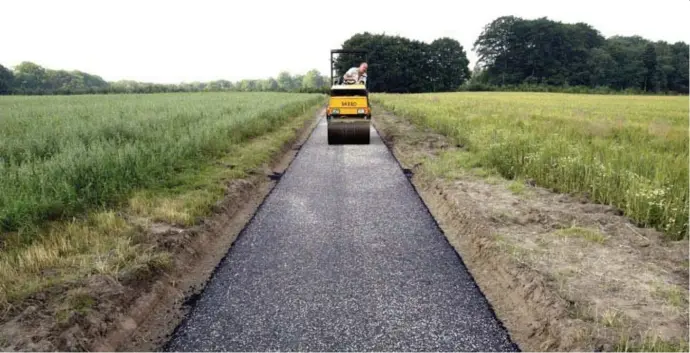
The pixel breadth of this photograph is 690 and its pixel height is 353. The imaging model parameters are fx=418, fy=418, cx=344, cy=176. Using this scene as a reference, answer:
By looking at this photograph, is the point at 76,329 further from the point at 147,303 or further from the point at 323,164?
the point at 323,164

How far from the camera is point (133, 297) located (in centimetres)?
400

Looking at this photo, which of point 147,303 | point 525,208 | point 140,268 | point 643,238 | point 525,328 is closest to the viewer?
point 525,328

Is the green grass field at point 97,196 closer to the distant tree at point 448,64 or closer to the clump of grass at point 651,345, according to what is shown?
the clump of grass at point 651,345

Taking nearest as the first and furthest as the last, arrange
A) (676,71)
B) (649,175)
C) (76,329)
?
1. (76,329)
2. (649,175)
3. (676,71)

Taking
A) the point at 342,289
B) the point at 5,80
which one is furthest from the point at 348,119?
the point at 5,80

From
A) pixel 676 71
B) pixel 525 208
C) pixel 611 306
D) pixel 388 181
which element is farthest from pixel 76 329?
pixel 676 71

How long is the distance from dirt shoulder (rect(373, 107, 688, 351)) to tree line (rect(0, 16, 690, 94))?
72.7m

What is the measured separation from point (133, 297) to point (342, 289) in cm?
202

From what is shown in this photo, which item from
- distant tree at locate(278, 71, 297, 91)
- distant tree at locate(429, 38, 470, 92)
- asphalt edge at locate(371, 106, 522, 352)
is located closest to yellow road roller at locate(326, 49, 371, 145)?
asphalt edge at locate(371, 106, 522, 352)

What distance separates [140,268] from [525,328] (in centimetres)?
382

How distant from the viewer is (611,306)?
12.1ft

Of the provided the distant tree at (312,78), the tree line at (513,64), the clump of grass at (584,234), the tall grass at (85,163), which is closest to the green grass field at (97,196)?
the tall grass at (85,163)

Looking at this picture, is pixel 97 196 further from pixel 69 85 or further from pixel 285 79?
pixel 285 79

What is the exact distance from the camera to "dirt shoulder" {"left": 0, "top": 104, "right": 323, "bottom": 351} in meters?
3.33
